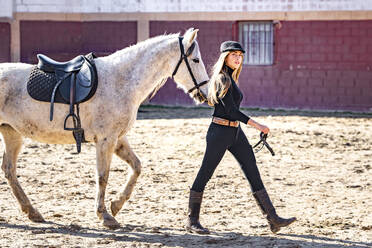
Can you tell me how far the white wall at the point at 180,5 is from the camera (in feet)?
60.6

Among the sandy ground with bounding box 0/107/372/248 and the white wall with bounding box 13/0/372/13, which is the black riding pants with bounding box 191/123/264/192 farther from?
the white wall with bounding box 13/0/372/13

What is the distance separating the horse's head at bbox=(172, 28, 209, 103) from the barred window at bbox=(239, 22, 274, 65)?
13.3m

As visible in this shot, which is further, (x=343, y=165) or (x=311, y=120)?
(x=311, y=120)

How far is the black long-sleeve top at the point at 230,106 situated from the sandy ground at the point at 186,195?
1.06m

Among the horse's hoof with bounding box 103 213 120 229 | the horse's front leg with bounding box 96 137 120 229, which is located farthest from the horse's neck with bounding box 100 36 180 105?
the horse's hoof with bounding box 103 213 120 229

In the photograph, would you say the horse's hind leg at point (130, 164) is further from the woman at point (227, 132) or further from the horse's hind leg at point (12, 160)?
the horse's hind leg at point (12, 160)

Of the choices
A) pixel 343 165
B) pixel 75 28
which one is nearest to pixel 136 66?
pixel 343 165

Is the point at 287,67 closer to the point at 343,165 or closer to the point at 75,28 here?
the point at 75,28

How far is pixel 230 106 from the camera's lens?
6031mm

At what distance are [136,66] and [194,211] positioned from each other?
146 cm

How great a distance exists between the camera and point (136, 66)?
6.60 metres

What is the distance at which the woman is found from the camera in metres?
6.03

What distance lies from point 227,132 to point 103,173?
128 centimetres

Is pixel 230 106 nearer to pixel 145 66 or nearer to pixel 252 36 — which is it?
pixel 145 66
